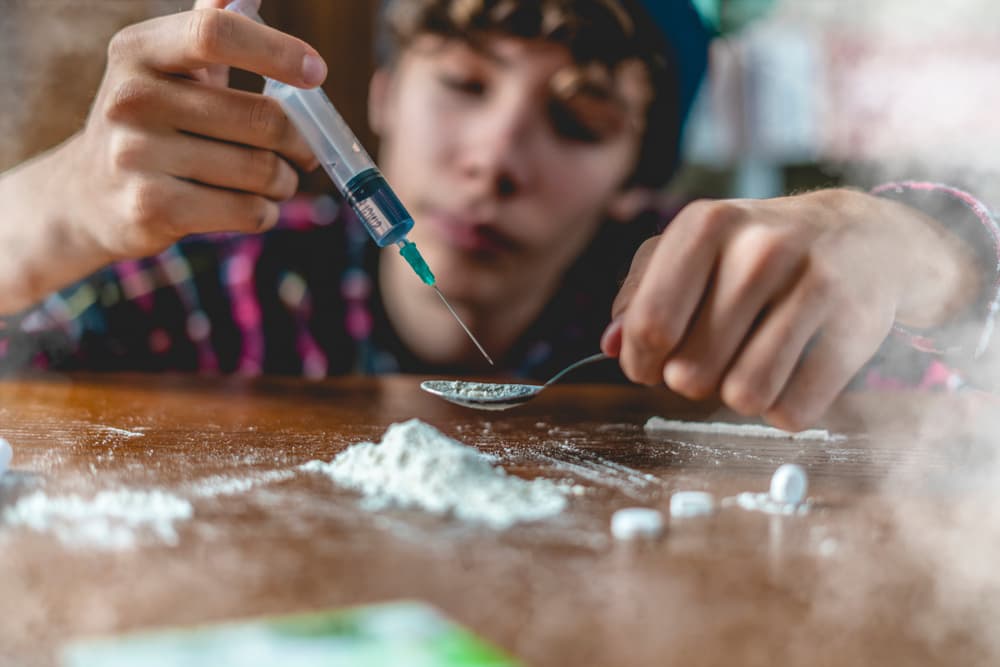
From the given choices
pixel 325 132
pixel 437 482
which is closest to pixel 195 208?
pixel 325 132

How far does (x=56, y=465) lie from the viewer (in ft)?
1.86

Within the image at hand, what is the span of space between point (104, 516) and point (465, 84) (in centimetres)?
90

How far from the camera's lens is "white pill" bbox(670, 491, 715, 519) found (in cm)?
49

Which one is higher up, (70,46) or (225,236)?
(70,46)

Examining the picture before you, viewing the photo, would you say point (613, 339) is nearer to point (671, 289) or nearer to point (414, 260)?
point (671, 289)

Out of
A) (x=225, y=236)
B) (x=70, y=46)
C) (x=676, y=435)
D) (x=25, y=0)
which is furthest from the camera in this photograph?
(x=25, y=0)

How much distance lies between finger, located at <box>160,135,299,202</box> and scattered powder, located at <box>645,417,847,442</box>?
46 centimetres

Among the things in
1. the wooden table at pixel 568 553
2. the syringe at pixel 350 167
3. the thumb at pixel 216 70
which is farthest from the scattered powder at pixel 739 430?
the thumb at pixel 216 70

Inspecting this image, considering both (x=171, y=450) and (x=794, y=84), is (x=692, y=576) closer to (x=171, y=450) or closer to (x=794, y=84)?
(x=171, y=450)

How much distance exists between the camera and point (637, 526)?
44cm

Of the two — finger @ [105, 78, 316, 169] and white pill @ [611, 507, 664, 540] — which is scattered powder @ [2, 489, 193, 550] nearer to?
white pill @ [611, 507, 664, 540]

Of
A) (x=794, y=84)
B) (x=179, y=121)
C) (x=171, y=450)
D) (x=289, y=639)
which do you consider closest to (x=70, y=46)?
(x=179, y=121)

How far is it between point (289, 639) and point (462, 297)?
975mm

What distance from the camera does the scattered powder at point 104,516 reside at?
1.35 feet
